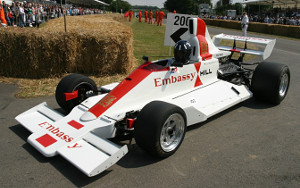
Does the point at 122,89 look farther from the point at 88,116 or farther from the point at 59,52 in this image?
the point at 59,52

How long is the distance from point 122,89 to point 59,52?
4.62 meters

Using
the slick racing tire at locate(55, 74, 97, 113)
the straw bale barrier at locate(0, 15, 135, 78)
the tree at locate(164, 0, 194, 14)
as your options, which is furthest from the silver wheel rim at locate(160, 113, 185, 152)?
the tree at locate(164, 0, 194, 14)

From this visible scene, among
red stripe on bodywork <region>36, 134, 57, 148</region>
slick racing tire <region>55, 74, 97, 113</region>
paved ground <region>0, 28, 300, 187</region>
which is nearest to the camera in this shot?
paved ground <region>0, 28, 300, 187</region>

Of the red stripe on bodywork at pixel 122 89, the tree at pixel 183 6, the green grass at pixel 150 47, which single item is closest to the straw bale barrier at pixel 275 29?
the green grass at pixel 150 47

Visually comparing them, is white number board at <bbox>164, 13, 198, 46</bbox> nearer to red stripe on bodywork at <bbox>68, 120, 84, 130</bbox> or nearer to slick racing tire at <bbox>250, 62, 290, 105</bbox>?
slick racing tire at <bbox>250, 62, 290, 105</bbox>

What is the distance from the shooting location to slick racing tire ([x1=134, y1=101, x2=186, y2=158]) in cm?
363

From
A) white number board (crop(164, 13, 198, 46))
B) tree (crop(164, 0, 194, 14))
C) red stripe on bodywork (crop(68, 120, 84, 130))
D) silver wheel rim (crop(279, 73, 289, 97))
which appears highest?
tree (crop(164, 0, 194, 14))

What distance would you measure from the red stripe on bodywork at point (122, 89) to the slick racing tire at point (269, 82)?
261 cm

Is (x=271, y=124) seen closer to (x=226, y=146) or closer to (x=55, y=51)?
(x=226, y=146)

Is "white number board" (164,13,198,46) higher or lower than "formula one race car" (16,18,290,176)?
higher

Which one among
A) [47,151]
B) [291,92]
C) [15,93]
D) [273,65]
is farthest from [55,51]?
[291,92]

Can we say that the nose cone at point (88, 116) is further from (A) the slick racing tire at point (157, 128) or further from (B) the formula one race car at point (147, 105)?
(A) the slick racing tire at point (157, 128)

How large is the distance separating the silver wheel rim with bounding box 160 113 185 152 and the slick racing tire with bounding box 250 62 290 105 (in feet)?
9.75

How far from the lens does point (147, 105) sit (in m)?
3.86
